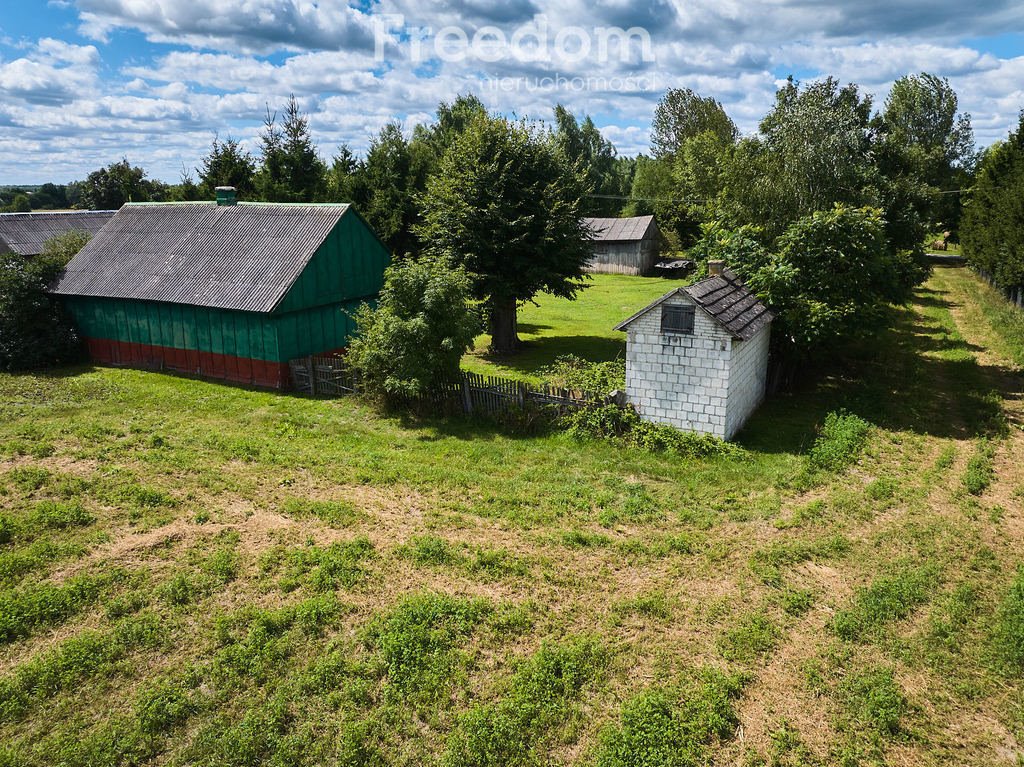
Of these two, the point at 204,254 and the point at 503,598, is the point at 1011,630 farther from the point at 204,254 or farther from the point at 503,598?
the point at 204,254

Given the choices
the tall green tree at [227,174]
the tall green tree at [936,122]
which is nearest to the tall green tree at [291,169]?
the tall green tree at [227,174]

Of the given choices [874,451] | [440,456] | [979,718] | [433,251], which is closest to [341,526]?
[440,456]

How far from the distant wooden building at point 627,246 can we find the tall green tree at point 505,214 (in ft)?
94.6

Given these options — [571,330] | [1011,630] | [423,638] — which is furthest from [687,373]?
[571,330]

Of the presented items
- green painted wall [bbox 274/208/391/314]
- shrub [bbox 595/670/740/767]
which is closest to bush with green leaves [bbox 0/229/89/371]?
green painted wall [bbox 274/208/391/314]

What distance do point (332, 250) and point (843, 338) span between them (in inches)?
704

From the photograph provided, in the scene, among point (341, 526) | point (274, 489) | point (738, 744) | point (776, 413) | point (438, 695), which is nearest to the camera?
point (738, 744)

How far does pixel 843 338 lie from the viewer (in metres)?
20.5

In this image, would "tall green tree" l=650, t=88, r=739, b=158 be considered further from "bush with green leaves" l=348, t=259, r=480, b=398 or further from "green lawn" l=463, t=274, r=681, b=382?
"bush with green leaves" l=348, t=259, r=480, b=398

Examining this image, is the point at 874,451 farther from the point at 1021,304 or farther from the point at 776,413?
the point at 1021,304

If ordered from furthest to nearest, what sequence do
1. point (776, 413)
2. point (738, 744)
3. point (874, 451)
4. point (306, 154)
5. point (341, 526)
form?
point (306, 154), point (776, 413), point (874, 451), point (341, 526), point (738, 744)

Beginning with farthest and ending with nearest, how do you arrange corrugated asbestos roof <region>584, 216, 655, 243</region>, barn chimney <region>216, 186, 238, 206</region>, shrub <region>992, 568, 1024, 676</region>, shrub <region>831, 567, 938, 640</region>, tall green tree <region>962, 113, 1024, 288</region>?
corrugated asbestos roof <region>584, 216, 655, 243</region>
tall green tree <region>962, 113, 1024, 288</region>
barn chimney <region>216, 186, 238, 206</region>
shrub <region>831, 567, 938, 640</region>
shrub <region>992, 568, 1024, 676</region>

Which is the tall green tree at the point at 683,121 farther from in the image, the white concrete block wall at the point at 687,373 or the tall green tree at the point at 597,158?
the white concrete block wall at the point at 687,373

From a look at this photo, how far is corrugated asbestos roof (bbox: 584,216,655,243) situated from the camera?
55.0 m
